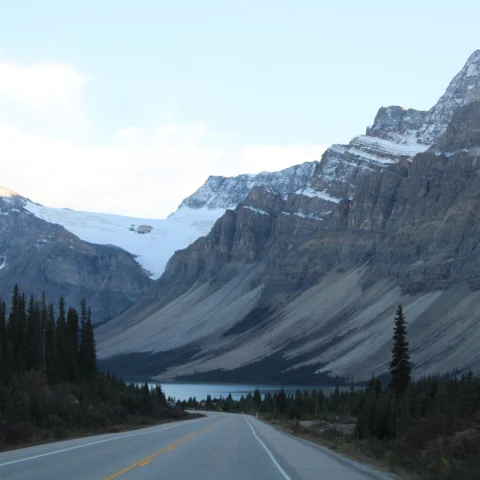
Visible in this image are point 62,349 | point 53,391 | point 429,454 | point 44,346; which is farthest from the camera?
point 44,346

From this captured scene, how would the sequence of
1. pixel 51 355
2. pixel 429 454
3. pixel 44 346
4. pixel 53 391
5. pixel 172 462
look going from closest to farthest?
1. pixel 429 454
2. pixel 172 462
3. pixel 53 391
4. pixel 51 355
5. pixel 44 346

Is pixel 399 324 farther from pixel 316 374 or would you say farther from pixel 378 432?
pixel 316 374

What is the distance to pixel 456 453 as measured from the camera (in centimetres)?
2134

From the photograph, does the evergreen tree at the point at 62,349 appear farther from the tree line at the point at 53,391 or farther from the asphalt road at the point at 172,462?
the asphalt road at the point at 172,462

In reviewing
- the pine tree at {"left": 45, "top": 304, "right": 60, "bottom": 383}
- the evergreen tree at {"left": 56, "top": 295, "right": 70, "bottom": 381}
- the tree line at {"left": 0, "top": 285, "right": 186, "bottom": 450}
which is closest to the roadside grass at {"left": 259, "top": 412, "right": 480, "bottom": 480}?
the tree line at {"left": 0, "top": 285, "right": 186, "bottom": 450}

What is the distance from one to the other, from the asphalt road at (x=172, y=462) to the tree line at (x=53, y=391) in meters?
4.53

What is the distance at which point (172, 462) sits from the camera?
76.4 feet

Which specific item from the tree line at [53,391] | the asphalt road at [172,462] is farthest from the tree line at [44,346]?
the asphalt road at [172,462]

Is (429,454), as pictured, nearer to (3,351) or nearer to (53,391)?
(53,391)

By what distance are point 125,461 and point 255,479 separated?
180 inches

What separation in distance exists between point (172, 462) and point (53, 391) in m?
32.7

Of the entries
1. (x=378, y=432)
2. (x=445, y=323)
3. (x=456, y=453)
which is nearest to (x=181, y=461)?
(x=456, y=453)

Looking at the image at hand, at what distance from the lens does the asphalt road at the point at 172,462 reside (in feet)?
66.1

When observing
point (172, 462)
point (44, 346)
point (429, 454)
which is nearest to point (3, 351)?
point (44, 346)
